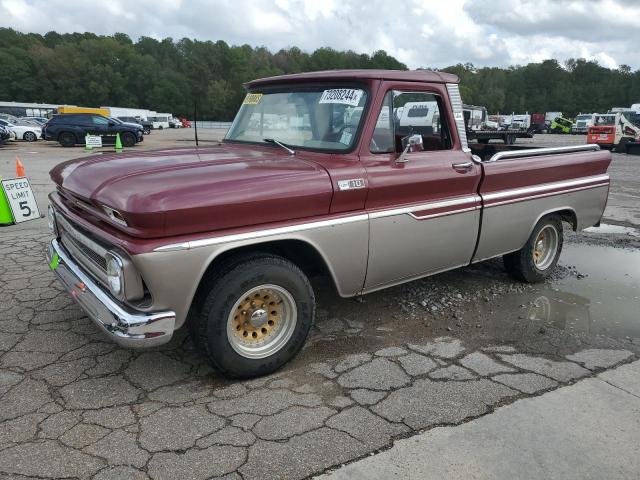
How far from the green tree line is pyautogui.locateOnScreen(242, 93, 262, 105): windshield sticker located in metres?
78.0

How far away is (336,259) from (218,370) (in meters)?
1.02

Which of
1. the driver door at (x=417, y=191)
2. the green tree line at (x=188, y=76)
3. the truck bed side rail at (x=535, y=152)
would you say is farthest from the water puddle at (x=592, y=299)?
the green tree line at (x=188, y=76)

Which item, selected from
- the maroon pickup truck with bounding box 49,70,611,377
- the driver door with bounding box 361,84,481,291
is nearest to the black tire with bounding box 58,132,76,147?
the maroon pickup truck with bounding box 49,70,611,377

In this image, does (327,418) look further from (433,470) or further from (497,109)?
(497,109)

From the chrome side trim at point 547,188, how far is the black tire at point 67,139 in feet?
80.0

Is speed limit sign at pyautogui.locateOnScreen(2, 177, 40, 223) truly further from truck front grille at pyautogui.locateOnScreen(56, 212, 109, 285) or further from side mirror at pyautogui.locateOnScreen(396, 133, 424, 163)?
side mirror at pyautogui.locateOnScreen(396, 133, 424, 163)

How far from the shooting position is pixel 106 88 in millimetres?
98000

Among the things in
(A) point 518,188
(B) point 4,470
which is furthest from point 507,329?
(B) point 4,470

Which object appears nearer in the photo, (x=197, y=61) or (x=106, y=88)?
(x=106, y=88)

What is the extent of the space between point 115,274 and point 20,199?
18.6 ft

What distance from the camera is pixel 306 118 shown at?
374 centimetres

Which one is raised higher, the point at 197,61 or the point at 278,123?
the point at 197,61

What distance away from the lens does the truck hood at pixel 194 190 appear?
260 centimetres

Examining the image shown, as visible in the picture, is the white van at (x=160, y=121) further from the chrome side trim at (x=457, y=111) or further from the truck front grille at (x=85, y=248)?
the chrome side trim at (x=457, y=111)
